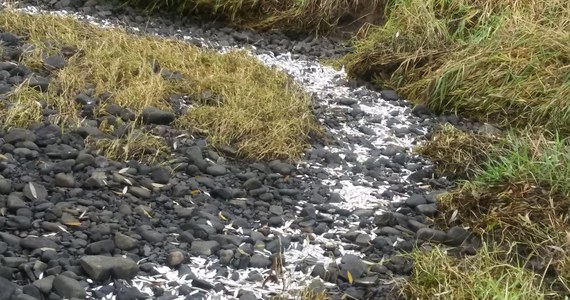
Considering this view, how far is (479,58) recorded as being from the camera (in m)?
5.08

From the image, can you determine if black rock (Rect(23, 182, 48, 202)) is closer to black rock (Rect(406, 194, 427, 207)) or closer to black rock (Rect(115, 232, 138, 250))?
black rock (Rect(115, 232, 138, 250))

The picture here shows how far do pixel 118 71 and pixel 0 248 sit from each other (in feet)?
6.39

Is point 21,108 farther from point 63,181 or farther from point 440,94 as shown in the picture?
point 440,94

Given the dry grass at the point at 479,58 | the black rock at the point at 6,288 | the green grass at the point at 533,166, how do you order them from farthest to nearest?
the dry grass at the point at 479,58 < the green grass at the point at 533,166 < the black rock at the point at 6,288

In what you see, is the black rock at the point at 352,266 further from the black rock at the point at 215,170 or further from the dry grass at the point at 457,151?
the dry grass at the point at 457,151

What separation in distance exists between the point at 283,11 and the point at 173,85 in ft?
7.20

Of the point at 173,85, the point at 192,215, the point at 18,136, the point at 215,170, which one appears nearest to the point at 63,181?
the point at 18,136

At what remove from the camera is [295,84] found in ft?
16.5

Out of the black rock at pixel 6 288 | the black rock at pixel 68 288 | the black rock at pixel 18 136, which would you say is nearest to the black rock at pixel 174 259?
the black rock at pixel 68 288

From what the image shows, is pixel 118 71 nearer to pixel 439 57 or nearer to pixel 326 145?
pixel 326 145

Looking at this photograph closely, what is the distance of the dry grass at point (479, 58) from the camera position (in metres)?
4.78

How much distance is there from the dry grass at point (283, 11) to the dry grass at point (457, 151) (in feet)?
7.43

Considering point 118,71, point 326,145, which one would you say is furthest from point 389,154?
point 118,71

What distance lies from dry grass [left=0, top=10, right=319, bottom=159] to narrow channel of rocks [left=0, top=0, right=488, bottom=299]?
0.31 feet
